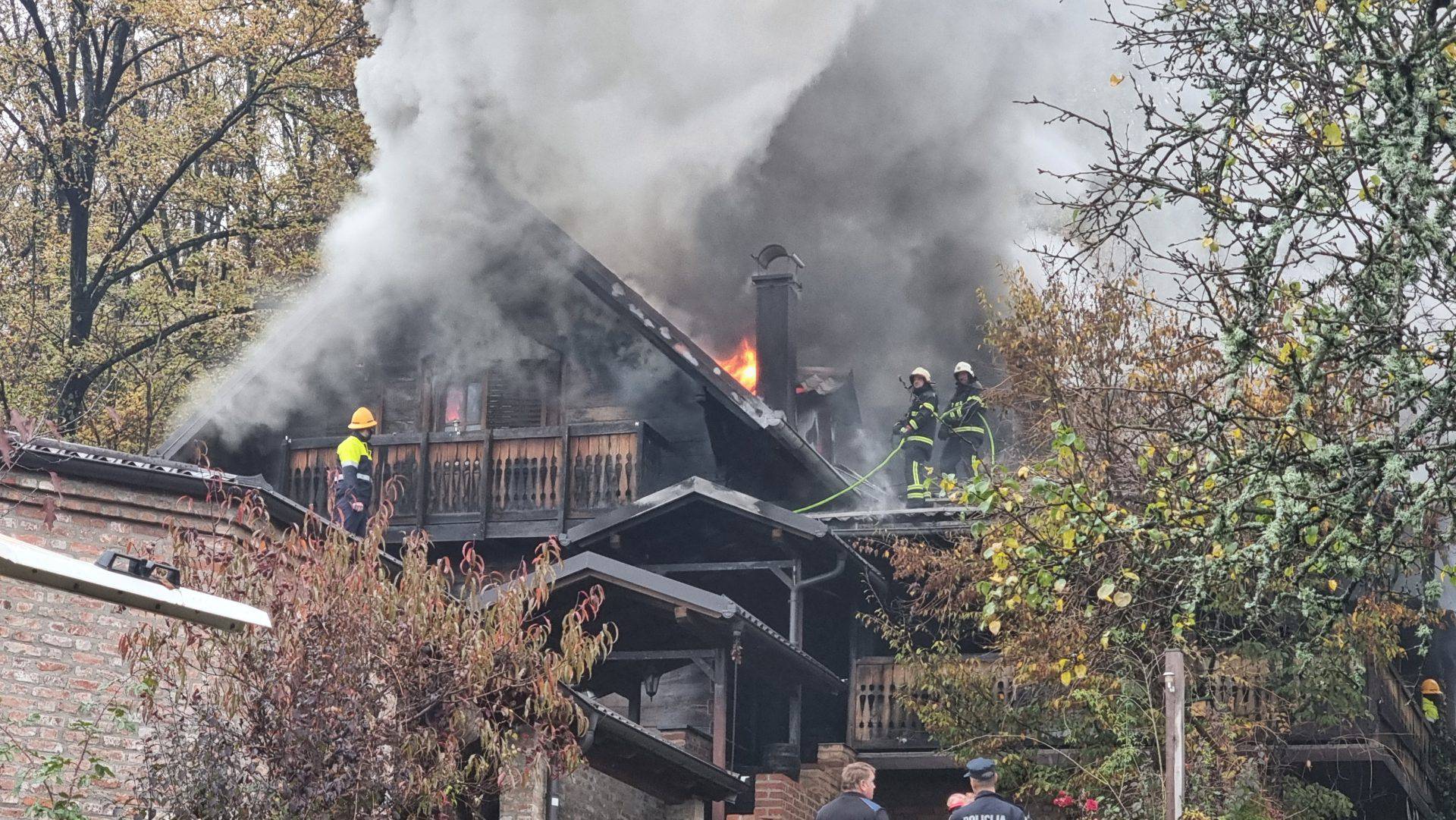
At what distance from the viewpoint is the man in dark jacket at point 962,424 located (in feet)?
62.4

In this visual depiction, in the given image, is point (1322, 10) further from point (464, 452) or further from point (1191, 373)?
point (464, 452)

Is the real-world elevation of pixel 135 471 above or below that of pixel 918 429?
below

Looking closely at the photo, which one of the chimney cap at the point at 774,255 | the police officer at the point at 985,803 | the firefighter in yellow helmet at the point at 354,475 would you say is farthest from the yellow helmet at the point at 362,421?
the police officer at the point at 985,803

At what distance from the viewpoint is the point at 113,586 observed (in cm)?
572

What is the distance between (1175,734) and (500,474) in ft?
46.7

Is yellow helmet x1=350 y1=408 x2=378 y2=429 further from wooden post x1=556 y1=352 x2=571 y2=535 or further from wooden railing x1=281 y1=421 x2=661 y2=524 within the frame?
wooden post x1=556 y1=352 x2=571 y2=535

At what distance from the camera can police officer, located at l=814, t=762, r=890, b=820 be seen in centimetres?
938

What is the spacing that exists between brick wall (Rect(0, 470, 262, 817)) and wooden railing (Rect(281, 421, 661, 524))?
7.69 m

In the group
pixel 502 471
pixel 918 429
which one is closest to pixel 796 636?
pixel 918 429

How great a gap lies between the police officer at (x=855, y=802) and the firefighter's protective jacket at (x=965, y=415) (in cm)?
933

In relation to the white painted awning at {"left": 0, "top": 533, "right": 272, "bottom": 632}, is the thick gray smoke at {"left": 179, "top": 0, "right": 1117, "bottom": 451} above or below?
above

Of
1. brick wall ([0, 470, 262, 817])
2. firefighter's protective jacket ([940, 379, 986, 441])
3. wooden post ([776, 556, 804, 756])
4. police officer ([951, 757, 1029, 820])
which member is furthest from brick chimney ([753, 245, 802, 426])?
police officer ([951, 757, 1029, 820])

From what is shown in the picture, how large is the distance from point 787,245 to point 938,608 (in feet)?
42.6

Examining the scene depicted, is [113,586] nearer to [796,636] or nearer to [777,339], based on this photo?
[796,636]
